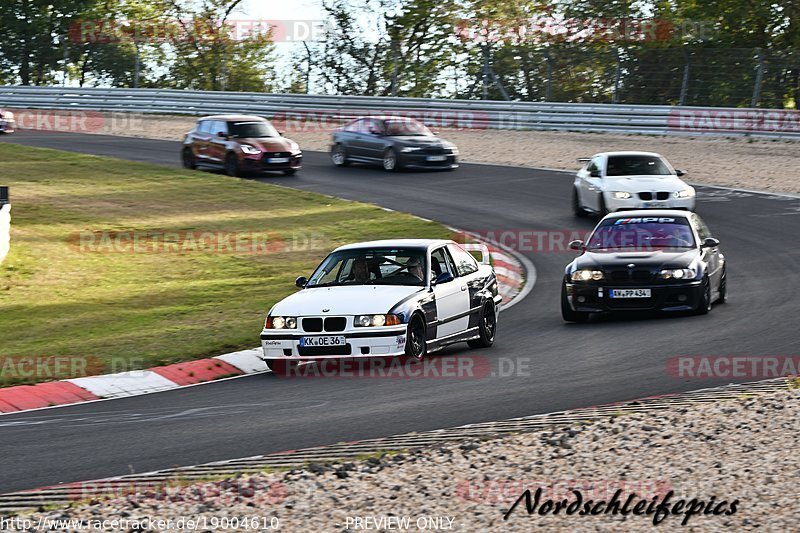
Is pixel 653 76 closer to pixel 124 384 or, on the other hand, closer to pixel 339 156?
pixel 339 156

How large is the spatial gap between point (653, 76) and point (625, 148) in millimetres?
4566

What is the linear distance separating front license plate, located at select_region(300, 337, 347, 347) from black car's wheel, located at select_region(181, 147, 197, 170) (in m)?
20.2

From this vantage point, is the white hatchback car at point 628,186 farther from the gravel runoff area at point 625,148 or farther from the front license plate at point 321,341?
the front license plate at point 321,341

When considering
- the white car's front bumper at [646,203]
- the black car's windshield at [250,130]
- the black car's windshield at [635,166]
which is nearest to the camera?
the white car's front bumper at [646,203]

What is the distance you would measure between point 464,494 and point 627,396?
3.34 m

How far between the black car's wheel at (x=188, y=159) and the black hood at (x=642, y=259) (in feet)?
58.4

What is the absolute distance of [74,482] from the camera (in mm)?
8227

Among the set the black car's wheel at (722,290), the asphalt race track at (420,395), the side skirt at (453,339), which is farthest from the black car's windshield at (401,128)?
the side skirt at (453,339)

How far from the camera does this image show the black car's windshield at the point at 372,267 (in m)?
13.4

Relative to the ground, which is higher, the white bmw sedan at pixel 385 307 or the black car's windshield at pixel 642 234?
the black car's windshield at pixel 642 234

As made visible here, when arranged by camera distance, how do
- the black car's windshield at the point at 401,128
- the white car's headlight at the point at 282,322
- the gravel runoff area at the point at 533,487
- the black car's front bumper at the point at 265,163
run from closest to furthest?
the gravel runoff area at the point at 533,487, the white car's headlight at the point at 282,322, the black car's front bumper at the point at 265,163, the black car's windshield at the point at 401,128

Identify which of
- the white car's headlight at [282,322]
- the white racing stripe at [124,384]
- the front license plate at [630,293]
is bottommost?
the white racing stripe at [124,384]

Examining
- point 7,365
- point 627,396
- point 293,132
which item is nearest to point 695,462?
point 627,396

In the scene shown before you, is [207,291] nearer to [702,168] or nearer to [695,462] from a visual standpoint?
[695,462]
